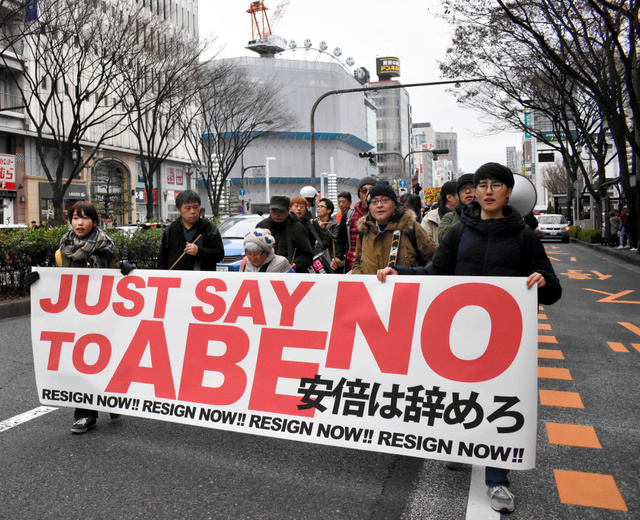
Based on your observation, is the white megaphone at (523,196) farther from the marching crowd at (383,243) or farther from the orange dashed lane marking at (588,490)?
the orange dashed lane marking at (588,490)

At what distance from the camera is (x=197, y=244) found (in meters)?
5.02

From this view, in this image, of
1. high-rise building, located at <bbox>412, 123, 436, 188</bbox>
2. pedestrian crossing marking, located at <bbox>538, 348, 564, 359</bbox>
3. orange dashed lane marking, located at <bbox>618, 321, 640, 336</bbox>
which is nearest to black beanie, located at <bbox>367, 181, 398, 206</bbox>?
pedestrian crossing marking, located at <bbox>538, 348, 564, 359</bbox>

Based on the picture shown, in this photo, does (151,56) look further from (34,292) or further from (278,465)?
(278,465)

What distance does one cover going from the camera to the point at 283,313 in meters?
3.80

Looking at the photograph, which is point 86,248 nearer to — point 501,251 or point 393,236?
point 393,236

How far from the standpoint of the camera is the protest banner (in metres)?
3.22

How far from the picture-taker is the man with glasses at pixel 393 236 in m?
4.31

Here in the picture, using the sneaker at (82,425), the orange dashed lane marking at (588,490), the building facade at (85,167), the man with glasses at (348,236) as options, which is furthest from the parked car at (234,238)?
the building facade at (85,167)

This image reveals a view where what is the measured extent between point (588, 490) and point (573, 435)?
2.89 feet

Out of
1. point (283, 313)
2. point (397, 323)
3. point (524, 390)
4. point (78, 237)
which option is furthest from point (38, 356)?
point (524, 390)

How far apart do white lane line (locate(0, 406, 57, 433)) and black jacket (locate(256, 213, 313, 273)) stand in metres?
2.57

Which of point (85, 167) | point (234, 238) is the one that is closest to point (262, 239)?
point (234, 238)

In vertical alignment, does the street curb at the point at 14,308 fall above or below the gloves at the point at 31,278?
below

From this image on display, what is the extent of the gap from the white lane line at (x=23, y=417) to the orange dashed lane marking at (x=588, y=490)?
3.61m
